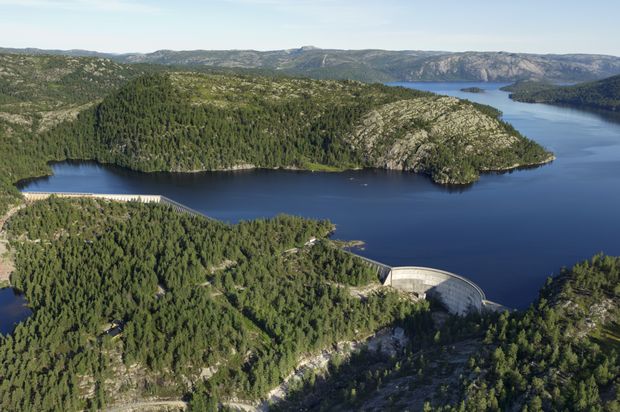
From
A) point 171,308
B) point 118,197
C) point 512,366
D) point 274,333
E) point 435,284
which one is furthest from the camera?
point 118,197

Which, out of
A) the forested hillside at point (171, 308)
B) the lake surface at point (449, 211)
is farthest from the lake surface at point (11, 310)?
the lake surface at point (449, 211)

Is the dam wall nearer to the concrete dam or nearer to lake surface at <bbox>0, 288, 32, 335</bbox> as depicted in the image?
lake surface at <bbox>0, 288, 32, 335</bbox>

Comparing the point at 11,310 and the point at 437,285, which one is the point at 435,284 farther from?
the point at 11,310

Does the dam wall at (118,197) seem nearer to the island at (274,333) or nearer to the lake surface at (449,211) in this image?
the lake surface at (449,211)

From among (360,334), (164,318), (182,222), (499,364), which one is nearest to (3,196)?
(182,222)

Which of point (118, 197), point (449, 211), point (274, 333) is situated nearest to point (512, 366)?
point (274, 333)

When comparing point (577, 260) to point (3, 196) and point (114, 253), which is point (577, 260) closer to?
point (114, 253)

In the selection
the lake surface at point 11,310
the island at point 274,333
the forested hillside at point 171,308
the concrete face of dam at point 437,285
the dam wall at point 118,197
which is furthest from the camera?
the dam wall at point 118,197

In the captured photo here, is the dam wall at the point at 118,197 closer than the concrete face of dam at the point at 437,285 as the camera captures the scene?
No
